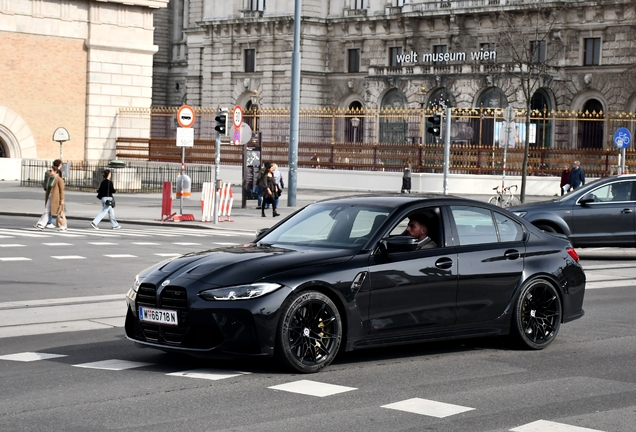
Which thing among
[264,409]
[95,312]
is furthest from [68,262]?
[264,409]

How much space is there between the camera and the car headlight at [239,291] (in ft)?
30.2

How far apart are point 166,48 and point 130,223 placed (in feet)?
213

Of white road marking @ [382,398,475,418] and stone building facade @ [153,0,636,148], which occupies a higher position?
stone building facade @ [153,0,636,148]

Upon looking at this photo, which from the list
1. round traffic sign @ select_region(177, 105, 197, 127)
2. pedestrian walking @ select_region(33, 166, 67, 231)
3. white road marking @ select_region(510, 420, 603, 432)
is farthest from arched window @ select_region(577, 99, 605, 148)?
white road marking @ select_region(510, 420, 603, 432)

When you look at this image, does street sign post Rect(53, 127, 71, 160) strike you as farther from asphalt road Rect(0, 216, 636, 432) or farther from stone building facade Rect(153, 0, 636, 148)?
asphalt road Rect(0, 216, 636, 432)

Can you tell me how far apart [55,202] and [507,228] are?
56.4 feet

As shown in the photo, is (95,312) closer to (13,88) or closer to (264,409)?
(264,409)

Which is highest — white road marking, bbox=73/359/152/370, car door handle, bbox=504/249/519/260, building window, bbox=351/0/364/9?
building window, bbox=351/0/364/9

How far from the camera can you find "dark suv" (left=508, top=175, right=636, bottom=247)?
856 inches

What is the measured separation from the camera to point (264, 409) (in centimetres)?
813

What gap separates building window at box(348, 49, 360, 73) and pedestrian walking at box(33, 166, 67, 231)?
52498 millimetres

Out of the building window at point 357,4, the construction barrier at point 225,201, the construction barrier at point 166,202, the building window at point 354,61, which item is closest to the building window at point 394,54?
the building window at point 354,61

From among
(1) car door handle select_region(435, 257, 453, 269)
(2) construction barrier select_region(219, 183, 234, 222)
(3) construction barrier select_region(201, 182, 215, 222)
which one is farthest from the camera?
(2) construction barrier select_region(219, 183, 234, 222)

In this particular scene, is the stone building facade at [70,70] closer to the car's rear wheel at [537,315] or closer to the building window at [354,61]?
the building window at [354,61]
